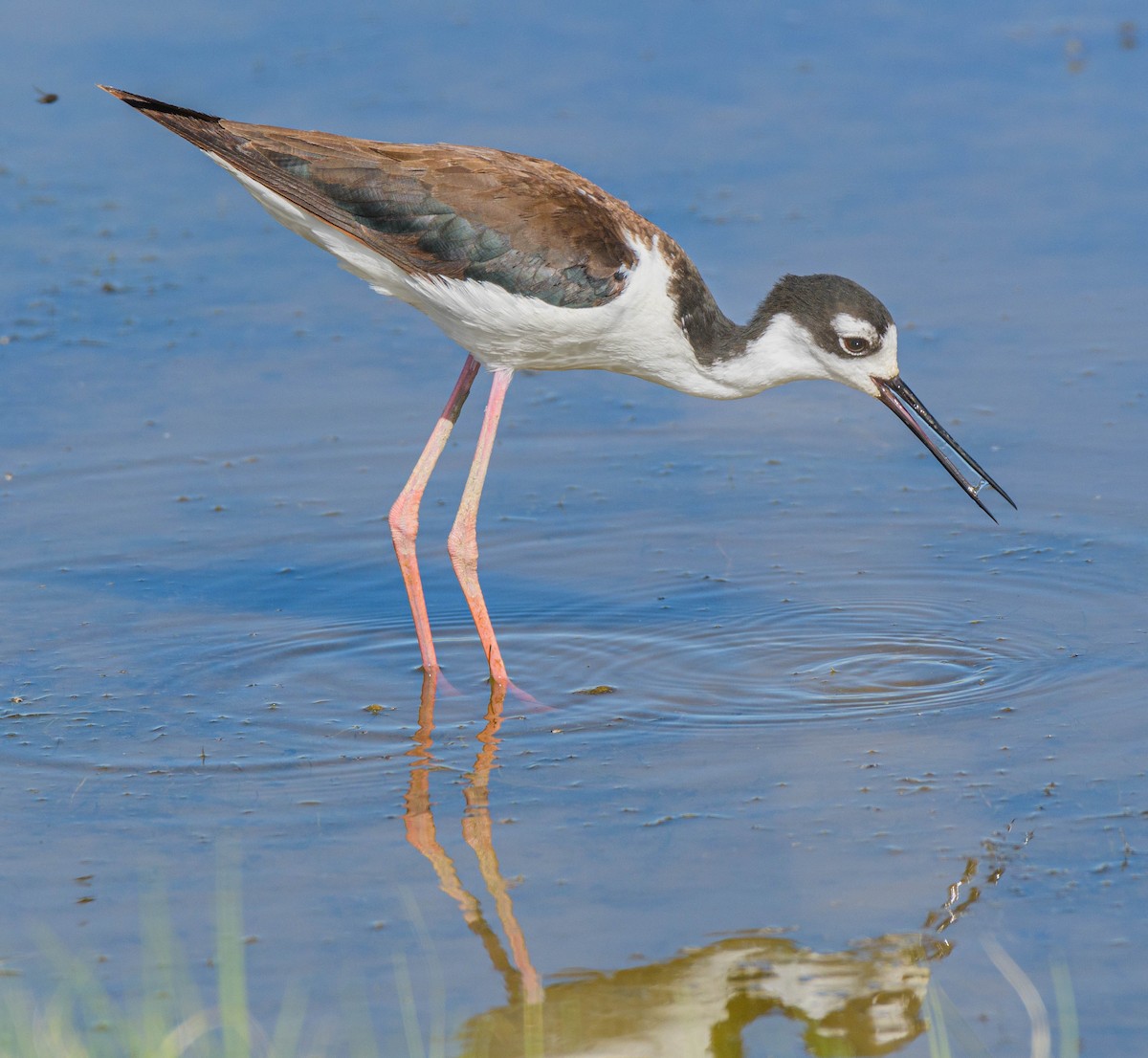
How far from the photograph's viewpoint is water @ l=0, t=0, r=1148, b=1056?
4.81m

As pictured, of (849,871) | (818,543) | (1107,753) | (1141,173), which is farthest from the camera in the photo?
(1141,173)

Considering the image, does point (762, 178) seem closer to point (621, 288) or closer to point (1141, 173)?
point (1141, 173)

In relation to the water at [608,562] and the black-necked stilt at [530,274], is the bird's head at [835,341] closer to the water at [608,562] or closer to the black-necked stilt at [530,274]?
the black-necked stilt at [530,274]

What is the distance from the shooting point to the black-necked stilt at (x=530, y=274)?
251 inches

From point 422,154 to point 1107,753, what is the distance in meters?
3.02

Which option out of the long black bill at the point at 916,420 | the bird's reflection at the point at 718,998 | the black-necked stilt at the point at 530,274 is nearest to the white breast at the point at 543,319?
the black-necked stilt at the point at 530,274

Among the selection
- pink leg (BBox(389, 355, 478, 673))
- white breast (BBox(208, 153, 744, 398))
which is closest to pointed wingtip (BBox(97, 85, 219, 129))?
white breast (BBox(208, 153, 744, 398))

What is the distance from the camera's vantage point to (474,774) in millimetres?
5824

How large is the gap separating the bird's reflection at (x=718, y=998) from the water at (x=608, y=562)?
1 cm

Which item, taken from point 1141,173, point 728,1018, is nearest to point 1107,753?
point 728,1018

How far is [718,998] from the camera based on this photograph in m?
4.55

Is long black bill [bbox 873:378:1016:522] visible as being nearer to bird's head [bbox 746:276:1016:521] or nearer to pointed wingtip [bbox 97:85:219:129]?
bird's head [bbox 746:276:1016:521]

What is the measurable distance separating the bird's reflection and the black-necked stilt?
2.09m

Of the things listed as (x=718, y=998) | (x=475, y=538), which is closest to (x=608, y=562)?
(x=475, y=538)
